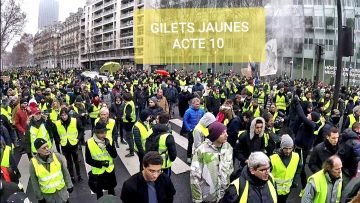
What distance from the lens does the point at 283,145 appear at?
4.88m

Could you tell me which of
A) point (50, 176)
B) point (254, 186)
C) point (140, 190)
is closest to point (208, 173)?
point (254, 186)

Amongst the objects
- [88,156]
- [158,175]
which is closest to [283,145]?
[158,175]

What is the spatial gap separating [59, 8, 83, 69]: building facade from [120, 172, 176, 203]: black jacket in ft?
372

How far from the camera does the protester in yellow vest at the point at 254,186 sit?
11.1 ft

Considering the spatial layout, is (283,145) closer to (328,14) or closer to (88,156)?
(88,156)

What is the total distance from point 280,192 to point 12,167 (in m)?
3.61

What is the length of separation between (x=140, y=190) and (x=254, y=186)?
1.07 metres

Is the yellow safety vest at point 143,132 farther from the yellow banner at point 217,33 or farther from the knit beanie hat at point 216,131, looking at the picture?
the yellow banner at point 217,33

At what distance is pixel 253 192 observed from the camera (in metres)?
3.39

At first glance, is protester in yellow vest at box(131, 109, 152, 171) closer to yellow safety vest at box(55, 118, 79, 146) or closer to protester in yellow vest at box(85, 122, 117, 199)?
protester in yellow vest at box(85, 122, 117, 199)

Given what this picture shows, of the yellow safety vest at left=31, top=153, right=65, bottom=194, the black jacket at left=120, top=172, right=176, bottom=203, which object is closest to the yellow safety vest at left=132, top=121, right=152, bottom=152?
the yellow safety vest at left=31, top=153, right=65, bottom=194

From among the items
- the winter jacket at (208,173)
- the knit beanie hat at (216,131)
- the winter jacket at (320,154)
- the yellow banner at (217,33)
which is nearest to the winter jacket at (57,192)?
the winter jacket at (208,173)

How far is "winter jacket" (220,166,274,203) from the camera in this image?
3371 millimetres

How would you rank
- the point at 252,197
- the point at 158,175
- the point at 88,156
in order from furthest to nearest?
1. the point at 88,156
2. the point at 158,175
3. the point at 252,197
